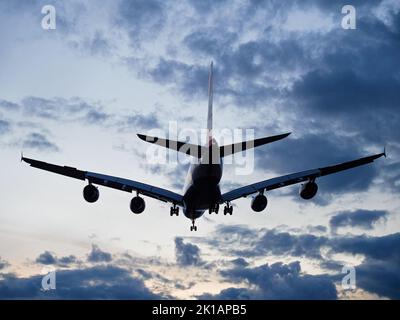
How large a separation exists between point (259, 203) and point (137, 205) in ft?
33.7

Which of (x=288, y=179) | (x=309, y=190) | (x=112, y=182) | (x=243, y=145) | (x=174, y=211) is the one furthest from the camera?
(x=174, y=211)

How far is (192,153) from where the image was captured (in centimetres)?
4191

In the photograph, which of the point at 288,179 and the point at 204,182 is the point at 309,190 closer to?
the point at 288,179

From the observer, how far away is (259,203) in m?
48.3

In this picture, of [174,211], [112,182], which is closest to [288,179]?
[174,211]

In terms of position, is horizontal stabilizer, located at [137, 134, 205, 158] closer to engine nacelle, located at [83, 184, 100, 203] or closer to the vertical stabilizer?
the vertical stabilizer

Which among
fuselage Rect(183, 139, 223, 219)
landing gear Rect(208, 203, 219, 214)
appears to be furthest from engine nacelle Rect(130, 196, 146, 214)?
landing gear Rect(208, 203, 219, 214)

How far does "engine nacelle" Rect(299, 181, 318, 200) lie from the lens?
1877 inches

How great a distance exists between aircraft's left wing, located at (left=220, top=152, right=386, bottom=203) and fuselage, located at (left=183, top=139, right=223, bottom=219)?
223cm
